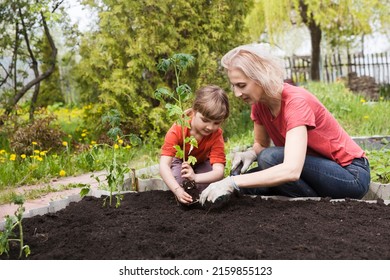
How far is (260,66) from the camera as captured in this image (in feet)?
9.66

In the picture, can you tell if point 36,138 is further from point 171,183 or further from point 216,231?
point 216,231

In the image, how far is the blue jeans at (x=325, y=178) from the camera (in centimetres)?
317

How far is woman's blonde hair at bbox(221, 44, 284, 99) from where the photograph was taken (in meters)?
2.92

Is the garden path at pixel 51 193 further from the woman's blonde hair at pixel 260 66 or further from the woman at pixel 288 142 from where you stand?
the woman's blonde hair at pixel 260 66

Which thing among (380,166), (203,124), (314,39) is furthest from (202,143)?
(314,39)

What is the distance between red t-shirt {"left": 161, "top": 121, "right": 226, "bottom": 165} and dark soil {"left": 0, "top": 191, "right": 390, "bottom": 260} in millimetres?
324

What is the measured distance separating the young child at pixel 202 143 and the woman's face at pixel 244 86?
205 mm

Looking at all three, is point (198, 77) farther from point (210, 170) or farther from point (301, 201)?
point (301, 201)

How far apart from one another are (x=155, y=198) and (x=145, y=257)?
117 centimetres

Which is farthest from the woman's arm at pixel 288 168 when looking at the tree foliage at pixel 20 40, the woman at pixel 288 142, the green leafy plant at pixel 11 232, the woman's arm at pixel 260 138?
the tree foliage at pixel 20 40

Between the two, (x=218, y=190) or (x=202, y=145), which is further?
(x=202, y=145)

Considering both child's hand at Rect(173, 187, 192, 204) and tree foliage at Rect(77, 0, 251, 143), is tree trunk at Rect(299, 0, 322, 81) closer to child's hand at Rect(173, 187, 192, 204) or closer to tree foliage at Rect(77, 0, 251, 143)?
tree foliage at Rect(77, 0, 251, 143)

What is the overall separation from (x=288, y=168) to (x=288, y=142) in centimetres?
15
